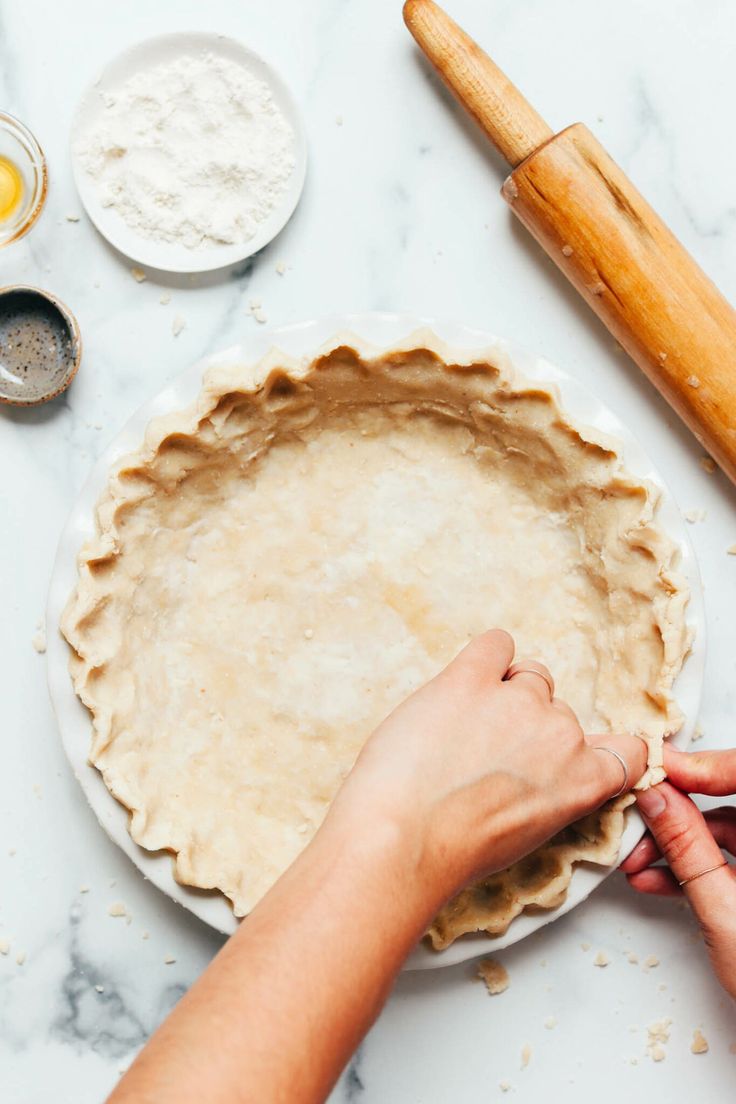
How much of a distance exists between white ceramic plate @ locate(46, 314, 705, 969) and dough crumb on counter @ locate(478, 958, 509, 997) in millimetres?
143

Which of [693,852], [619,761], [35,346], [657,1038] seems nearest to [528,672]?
[619,761]

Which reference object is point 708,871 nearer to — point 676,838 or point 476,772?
point 676,838

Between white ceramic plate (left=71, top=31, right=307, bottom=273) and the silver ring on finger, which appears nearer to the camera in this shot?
the silver ring on finger

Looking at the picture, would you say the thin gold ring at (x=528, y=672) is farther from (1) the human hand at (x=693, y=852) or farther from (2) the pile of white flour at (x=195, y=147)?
(2) the pile of white flour at (x=195, y=147)

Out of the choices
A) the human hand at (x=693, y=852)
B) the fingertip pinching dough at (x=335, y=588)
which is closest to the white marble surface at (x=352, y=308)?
the human hand at (x=693, y=852)

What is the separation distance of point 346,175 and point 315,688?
784 mm

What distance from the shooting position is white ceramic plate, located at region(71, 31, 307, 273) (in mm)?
1538

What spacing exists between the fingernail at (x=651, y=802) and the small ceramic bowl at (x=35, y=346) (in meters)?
1.00

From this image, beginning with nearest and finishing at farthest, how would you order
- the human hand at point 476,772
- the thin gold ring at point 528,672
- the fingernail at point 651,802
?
the human hand at point 476,772, the thin gold ring at point 528,672, the fingernail at point 651,802

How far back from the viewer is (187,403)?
57.1 inches

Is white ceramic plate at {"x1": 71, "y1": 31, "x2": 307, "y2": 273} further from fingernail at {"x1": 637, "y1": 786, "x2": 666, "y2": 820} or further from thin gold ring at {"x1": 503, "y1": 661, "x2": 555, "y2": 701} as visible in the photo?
fingernail at {"x1": 637, "y1": 786, "x2": 666, "y2": 820}

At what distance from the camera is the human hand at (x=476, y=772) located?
1.02 metres

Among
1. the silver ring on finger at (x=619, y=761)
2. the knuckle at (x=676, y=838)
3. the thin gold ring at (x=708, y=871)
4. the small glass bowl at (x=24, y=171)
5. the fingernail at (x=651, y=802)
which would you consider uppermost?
the small glass bowl at (x=24, y=171)

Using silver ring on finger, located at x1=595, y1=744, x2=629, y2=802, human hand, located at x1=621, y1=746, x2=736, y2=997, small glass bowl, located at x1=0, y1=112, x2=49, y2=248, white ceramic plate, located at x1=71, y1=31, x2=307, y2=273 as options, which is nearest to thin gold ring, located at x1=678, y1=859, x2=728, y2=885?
human hand, located at x1=621, y1=746, x2=736, y2=997
